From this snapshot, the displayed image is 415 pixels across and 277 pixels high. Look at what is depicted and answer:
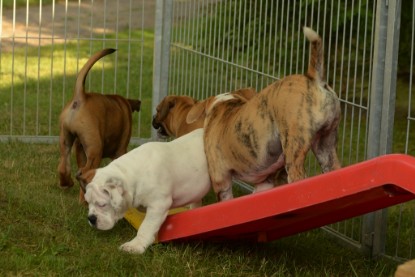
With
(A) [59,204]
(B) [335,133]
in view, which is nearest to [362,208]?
(B) [335,133]

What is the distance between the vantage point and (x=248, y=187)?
7637 millimetres

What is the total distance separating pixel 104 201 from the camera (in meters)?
5.61

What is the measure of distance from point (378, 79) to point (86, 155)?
2.21 m

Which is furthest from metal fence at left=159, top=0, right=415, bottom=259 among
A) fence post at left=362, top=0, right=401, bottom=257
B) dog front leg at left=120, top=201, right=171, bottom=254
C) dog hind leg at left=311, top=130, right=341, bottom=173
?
dog front leg at left=120, top=201, right=171, bottom=254

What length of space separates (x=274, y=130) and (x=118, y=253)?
1096mm

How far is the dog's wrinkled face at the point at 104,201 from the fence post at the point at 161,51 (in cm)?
329

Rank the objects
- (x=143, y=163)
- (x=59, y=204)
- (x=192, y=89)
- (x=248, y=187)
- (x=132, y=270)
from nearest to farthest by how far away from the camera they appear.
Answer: (x=132, y=270), (x=143, y=163), (x=59, y=204), (x=248, y=187), (x=192, y=89)

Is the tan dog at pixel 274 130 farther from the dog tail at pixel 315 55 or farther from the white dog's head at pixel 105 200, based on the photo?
the white dog's head at pixel 105 200

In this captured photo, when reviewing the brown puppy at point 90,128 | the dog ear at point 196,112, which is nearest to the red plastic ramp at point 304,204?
the dog ear at point 196,112

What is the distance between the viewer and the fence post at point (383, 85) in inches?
229

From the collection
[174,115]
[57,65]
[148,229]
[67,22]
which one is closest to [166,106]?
[174,115]

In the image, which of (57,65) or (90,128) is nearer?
(90,128)

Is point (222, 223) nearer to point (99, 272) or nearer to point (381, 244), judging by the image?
point (99, 272)

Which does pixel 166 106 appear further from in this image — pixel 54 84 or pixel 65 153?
pixel 54 84
